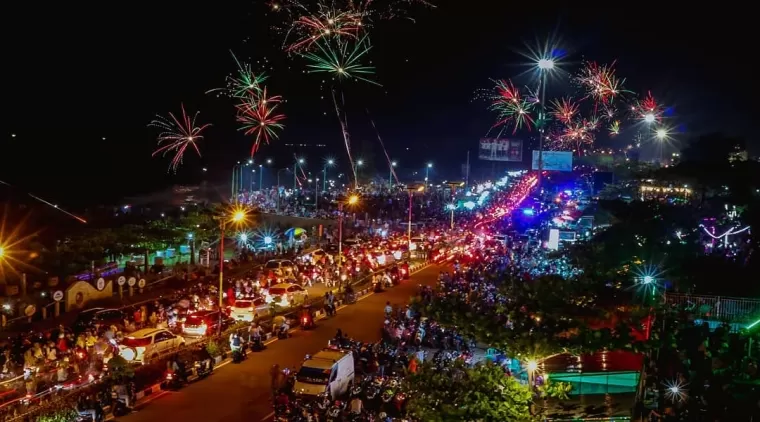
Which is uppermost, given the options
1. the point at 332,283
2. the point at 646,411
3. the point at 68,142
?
the point at 68,142

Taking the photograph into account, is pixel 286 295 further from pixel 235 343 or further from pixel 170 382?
pixel 170 382

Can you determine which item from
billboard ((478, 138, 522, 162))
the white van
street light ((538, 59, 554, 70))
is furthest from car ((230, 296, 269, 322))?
billboard ((478, 138, 522, 162))

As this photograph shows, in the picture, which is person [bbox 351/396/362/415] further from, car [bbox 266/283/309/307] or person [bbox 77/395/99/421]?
car [bbox 266/283/309/307]

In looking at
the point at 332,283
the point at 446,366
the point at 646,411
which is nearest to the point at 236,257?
the point at 332,283

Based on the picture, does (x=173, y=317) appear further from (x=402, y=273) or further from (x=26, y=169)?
(x=26, y=169)

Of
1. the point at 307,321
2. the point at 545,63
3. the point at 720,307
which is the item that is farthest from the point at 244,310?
the point at 545,63

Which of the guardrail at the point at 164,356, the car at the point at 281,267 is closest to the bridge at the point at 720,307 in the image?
the guardrail at the point at 164,356
